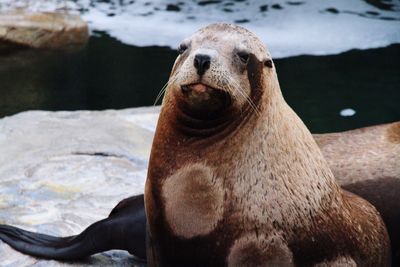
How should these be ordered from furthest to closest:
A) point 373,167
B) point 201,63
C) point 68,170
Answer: point 68,170 < point 373,167 < point 201,63

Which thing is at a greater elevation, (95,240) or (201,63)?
(201,63)

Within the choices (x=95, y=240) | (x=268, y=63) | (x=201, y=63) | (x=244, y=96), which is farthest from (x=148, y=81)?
(x=201, y=63)

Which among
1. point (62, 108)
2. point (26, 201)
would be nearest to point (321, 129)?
point (62, 108)

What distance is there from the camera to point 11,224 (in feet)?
13.4

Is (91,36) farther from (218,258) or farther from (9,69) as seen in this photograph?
(218,258)

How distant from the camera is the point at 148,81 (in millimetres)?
9539

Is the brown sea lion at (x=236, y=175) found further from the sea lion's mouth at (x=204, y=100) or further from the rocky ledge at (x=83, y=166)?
the rocky ledge at (x=83, y=166)

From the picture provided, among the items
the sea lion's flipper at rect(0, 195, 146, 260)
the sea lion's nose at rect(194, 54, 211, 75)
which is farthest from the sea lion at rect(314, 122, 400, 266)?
the sea lion's nose at rect(194, 54, 211, 75)

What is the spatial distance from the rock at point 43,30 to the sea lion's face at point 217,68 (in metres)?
6.78

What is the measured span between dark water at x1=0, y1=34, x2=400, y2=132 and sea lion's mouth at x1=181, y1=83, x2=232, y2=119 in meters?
5.28

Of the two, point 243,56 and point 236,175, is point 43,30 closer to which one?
point 243,56

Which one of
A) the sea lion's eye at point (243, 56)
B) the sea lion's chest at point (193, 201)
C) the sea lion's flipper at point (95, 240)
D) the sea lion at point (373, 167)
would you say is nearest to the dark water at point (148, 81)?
the sea lion at point (373, 167)

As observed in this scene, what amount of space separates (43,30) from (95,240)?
6610mm

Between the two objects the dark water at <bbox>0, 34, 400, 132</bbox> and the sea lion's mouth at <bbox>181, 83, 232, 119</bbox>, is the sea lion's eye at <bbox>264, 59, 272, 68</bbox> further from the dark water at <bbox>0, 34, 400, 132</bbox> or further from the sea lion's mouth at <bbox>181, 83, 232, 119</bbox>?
the dark water at <bbox>0, 34, 400, 132</bbox>
